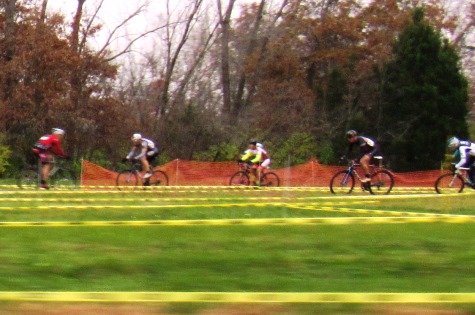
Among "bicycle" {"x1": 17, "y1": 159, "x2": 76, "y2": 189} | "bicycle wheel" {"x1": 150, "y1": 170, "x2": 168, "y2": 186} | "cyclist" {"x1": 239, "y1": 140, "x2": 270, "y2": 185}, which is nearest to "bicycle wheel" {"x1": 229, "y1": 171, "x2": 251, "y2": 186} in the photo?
"cyclist" {"x1": 239, "y1": 140, "x2": 270, "y2": 185}

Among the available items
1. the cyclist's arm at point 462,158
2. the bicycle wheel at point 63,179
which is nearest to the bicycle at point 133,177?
the bicycle wheel at point 63,179

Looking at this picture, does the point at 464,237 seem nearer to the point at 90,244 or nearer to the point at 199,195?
the point at 90,244

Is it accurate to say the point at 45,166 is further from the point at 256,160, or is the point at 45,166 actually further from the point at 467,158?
the point at 467,158

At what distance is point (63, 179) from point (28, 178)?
937mm

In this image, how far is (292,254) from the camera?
7906mm

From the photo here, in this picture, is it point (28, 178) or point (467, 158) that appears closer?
point (467, 158)

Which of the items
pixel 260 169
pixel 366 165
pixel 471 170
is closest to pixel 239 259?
pixel 366 165

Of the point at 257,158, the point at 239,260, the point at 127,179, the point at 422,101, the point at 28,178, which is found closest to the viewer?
the point at 239,260

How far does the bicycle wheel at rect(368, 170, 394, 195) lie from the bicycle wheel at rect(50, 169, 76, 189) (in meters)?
8.00

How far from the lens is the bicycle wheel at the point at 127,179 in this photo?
23.4 metres

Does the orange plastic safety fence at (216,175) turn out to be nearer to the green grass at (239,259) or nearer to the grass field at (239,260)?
the grass field at (239,260)

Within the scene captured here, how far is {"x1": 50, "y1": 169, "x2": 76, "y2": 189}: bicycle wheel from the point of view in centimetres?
2283

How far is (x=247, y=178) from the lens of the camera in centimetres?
2503

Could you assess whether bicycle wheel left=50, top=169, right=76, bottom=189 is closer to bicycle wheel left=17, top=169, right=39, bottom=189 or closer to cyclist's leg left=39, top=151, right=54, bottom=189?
bicycle wheel left=17, top=169, right=39, bottom=189
